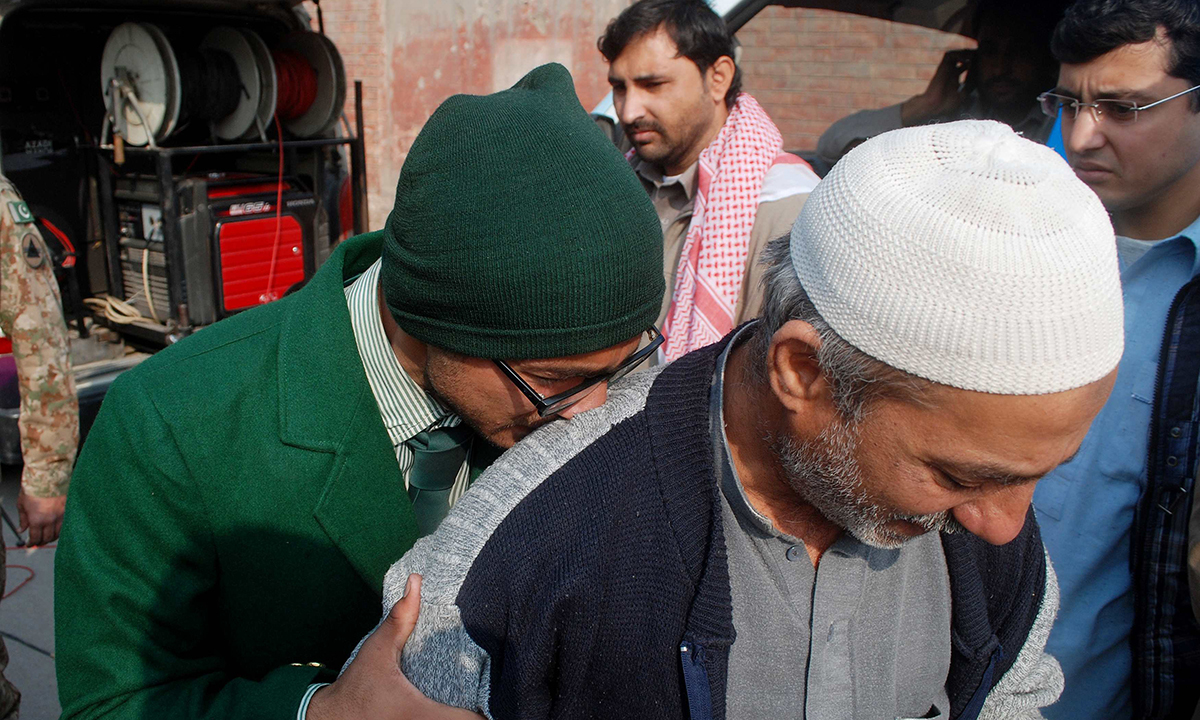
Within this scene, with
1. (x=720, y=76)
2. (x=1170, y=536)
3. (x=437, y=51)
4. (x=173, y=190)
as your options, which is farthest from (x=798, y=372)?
(x=437, y=51)

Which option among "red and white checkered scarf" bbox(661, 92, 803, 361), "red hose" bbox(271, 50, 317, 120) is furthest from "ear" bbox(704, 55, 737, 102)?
"red hose" bbox(271, 50, 317, 120)

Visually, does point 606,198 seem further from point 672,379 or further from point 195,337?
point 195,337

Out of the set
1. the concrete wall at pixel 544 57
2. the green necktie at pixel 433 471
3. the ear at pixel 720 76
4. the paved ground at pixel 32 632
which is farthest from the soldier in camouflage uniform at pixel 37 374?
the concrete wall at pixel 544 57

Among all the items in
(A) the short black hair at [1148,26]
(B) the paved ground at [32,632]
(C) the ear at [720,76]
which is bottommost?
(B) the paved ground at [32,632]

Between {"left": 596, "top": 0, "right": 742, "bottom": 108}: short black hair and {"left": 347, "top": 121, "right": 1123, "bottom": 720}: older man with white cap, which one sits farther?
{"left": 596, "top": 0, "right": 742, "bottom": 108}: short black hair

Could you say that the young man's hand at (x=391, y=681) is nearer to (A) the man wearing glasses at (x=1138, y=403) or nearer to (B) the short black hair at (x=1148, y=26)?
(A) the man wearing glasses at (x=1138, y=403)

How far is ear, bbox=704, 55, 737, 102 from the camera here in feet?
10.8

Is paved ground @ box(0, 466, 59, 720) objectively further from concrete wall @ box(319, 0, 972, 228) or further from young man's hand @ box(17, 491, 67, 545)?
concrete wall @ box(319, 0, 972, 228)

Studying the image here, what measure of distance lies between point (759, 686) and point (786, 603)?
0.42 feet

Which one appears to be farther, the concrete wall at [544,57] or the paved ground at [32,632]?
the concrete wall at [544,57]

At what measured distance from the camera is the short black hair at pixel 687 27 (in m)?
3.27

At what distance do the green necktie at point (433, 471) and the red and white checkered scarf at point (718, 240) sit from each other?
1.28m

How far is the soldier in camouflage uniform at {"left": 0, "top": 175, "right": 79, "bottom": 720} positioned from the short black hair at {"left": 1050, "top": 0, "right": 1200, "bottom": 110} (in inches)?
124

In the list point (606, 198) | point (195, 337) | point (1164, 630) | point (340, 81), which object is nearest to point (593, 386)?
point (606, 198)
